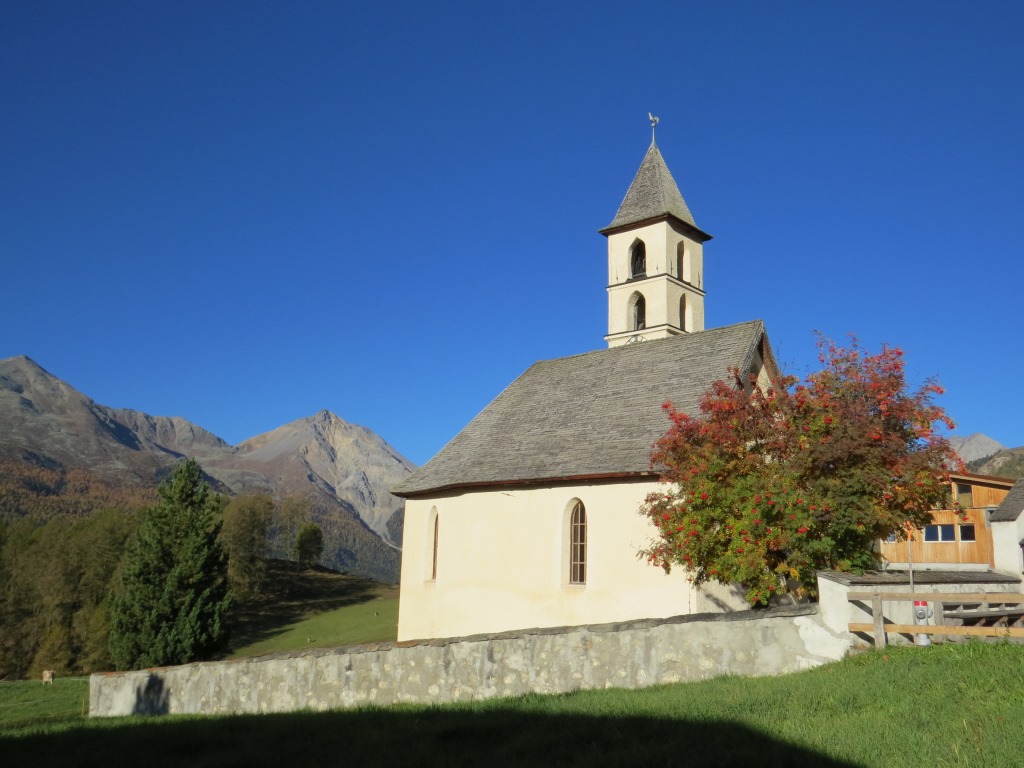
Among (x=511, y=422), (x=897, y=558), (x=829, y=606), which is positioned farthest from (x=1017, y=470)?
(x=829, y=606)

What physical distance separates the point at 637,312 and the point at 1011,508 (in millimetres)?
15050

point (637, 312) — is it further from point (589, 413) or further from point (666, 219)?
point (589, 413)

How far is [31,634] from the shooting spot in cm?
6303

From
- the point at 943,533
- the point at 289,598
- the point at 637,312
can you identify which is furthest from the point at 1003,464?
the point at 637,312

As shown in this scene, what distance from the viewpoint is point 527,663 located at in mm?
14352

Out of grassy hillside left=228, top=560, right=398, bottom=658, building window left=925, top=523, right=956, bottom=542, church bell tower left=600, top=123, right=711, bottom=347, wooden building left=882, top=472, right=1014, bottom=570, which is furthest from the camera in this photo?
grassy hillside left=228, top=560, right=398, bottom=658

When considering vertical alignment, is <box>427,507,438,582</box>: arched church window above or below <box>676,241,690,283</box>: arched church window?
below

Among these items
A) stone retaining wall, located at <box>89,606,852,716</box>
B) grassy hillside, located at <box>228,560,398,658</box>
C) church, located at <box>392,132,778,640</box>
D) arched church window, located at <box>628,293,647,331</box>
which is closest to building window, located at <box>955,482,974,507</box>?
church, located at <box>392,132,778,640</box>

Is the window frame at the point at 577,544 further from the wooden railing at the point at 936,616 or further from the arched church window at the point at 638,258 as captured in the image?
the arched church window at the point at 638,258

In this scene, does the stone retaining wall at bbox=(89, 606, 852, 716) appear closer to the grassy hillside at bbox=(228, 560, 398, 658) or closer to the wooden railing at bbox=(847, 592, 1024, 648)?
the wooden railing at bbox=(847, 592, 1024, 648)

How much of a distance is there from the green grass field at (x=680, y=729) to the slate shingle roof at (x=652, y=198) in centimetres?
2558

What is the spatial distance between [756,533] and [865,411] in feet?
10.2

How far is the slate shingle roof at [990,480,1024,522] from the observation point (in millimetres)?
31009

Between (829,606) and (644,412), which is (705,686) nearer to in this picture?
(829,606)
